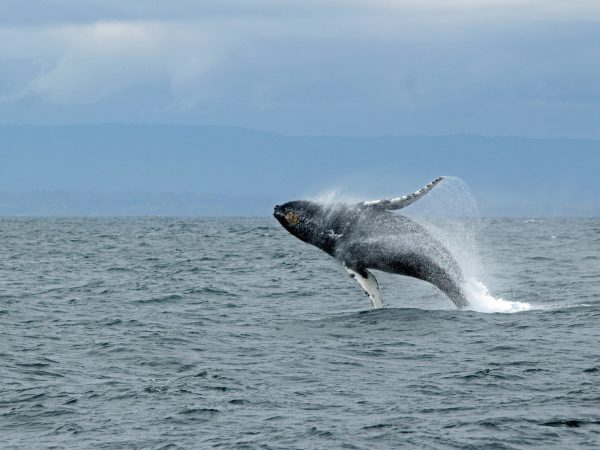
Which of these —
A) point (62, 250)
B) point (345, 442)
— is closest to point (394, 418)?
point (345, 442)

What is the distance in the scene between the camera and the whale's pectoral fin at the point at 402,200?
18.9 m

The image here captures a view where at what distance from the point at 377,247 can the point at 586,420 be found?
27.2 ft

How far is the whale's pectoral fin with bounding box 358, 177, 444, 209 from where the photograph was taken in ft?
62.0

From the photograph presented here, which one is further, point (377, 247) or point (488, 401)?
point (377, 247)

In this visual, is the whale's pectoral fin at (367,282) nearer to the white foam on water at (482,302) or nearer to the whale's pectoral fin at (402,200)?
the whale's pectoral fin at (402,200)

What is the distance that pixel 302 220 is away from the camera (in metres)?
21.1

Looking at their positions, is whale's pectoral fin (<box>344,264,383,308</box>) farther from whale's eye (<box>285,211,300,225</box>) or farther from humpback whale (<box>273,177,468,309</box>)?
whale's eye (<box>285,211,300,225</box>)

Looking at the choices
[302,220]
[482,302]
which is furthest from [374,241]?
[482,302]

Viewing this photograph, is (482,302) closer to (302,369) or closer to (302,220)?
(302,220)

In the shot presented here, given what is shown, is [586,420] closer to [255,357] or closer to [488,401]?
[488,401]

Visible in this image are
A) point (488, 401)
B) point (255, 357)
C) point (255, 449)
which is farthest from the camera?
point (255, 357)

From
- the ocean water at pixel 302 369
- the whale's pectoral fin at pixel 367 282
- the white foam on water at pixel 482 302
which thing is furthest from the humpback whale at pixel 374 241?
the ocean water at pixel 302 369

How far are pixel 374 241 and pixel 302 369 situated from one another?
4915mm

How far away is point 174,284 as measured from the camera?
33.3 m
